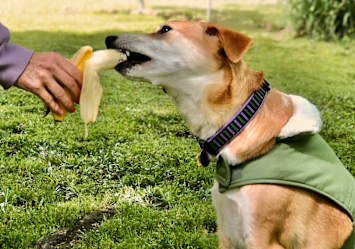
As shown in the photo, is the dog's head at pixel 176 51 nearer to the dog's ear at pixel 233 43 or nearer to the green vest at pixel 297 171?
the dog's ear at pixel 233 43

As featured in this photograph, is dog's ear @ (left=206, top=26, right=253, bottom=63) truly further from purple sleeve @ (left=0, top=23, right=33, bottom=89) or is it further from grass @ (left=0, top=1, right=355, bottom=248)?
grass @ (left=0, top=1, right=355, bottom=248)

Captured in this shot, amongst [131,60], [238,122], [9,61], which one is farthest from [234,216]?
[9,61]

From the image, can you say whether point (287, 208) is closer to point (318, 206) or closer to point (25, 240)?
point (318, 206)

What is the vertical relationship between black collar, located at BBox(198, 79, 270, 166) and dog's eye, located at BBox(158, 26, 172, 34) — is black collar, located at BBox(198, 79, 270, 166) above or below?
below

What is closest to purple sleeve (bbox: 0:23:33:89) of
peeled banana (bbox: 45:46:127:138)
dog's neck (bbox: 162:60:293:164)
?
peeled banana (bbox: 45:46:127:138)

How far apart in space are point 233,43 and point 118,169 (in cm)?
215

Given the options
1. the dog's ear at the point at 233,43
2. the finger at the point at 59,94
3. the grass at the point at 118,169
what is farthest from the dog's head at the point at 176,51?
the grass at the point at 118,169

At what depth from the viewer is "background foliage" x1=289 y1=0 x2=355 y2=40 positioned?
35.1 feet

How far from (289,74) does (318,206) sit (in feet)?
21.2

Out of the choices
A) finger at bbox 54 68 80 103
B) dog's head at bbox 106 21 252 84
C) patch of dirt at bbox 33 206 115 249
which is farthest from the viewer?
patch of dirt at bbox 33 206 115 249

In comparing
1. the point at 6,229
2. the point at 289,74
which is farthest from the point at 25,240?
the point at 289,74

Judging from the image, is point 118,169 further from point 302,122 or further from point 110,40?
point 302,122

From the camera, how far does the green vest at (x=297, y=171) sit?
83.7 inches

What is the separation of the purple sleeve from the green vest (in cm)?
131
